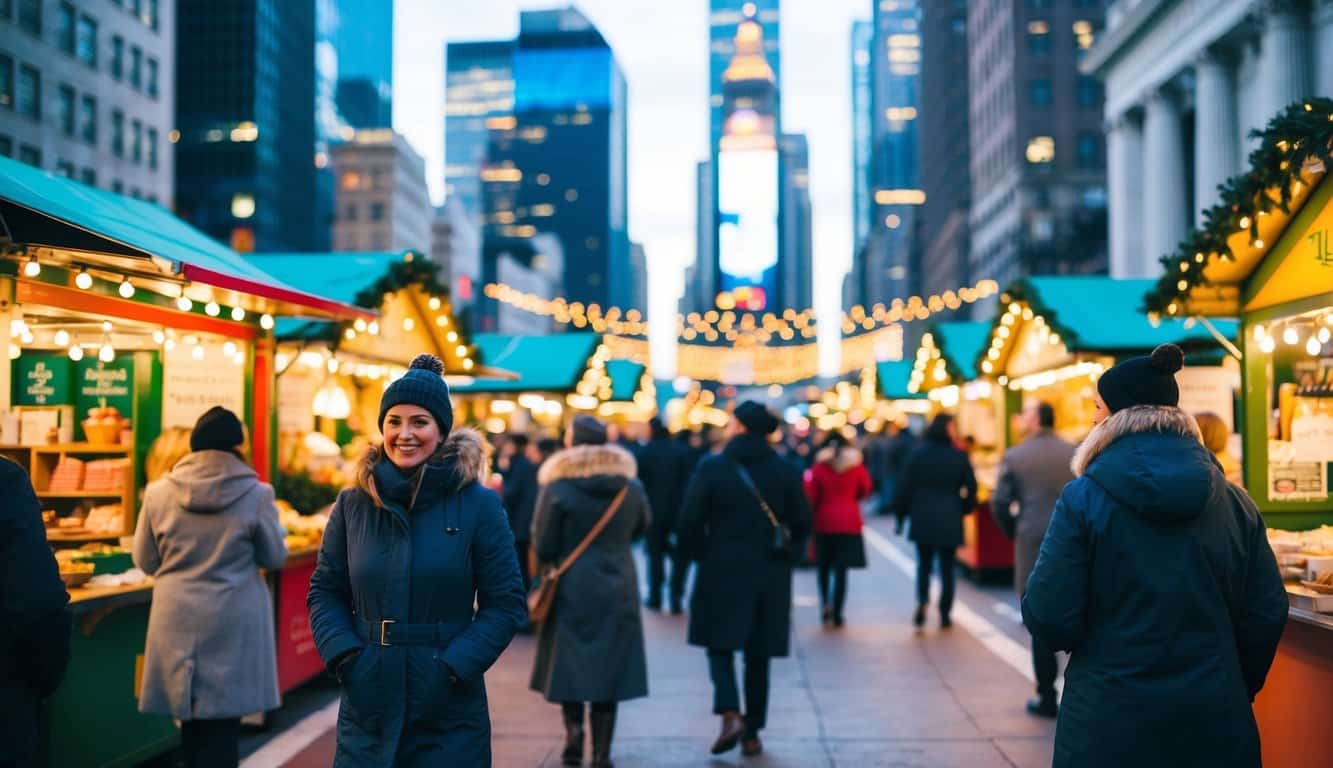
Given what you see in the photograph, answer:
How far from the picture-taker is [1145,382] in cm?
431

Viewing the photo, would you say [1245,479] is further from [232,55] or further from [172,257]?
[232,55]

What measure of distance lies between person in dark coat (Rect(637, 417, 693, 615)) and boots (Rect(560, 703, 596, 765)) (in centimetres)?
668

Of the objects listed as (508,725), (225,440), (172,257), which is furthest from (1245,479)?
(172,257)

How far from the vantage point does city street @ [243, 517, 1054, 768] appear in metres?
7.63

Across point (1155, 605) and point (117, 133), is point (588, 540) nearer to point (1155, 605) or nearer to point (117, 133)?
point (1155, 605)

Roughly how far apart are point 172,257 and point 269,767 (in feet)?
10.0

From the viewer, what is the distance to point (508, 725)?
337 inches

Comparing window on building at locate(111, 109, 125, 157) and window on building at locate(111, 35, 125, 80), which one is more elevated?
window on building at locate(111, 35, 125, 80)

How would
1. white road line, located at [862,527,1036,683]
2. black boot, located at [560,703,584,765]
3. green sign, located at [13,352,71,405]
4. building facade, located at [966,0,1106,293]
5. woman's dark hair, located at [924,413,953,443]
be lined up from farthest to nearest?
building facade, located at [966,0,1106,293] < woman's dark hair, located at [924,413,953,443] < white road line, located at [862,527,1036,683] < green sign, located at [13,352,71,405] < black boot, located at [560,703,584,765]

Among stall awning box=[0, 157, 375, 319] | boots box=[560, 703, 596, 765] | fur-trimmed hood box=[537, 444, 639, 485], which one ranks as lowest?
boots box=[560, 703, 596, 765]

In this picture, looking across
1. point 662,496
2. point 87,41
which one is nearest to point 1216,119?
point 662,496

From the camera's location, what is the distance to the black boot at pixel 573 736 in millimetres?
7449

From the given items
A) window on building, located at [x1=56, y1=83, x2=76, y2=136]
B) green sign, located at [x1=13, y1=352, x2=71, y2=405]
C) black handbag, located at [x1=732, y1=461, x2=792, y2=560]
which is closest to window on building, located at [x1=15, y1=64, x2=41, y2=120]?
window on building, located at [x1=56, y1=83, x2=76, y2=136]

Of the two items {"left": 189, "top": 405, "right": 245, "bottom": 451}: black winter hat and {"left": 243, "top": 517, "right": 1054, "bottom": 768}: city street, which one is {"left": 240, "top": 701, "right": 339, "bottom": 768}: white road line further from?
{"left": 189, "top": 405, "right": 245, "bottom": 451}: black winter hat
